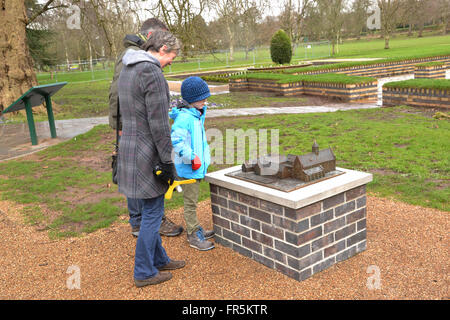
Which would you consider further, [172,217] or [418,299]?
[172,217]

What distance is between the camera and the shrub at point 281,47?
920 inches

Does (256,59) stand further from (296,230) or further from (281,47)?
(296,230)

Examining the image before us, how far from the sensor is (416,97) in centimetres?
1091

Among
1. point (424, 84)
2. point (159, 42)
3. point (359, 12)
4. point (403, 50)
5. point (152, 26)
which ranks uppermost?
point (359, 12)

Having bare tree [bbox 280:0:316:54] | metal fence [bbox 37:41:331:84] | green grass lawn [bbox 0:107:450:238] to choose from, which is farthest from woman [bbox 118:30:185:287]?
bare tree [bbox 280:0:316:54]

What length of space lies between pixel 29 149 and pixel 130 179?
668cm

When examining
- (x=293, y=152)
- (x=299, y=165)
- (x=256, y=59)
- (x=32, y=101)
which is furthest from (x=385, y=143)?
(x=256, y=59)

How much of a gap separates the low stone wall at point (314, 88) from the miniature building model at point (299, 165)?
988 centimetres

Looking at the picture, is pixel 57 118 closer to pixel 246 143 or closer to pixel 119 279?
pixel 246 143

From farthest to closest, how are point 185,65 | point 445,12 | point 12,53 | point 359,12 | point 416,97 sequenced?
point 359,12 → point 445,12 → point 185,65 → point 12,53 → point 416,97

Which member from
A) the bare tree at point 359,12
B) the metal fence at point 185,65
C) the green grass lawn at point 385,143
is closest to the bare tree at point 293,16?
the metal fence at point 185,65

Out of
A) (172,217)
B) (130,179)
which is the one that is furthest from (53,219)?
(130,179)

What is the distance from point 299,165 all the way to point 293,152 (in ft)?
12.6

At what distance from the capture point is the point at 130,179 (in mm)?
3141
